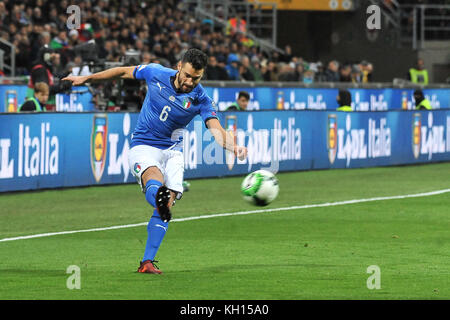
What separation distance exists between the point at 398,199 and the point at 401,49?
28.5 meters

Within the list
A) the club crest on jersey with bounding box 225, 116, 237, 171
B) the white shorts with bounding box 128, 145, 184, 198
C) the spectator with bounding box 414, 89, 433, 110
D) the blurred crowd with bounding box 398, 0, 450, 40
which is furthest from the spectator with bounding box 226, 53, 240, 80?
the white shorts with bounding box 128, 145, 184, 198

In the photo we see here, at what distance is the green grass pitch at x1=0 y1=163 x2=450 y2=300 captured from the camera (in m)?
10.3

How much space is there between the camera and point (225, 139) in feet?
36.3

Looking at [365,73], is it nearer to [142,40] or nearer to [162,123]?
[142,40]

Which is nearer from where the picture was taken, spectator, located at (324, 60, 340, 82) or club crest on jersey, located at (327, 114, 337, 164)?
club crest on jersey, located at (327, 114, 337, 164)

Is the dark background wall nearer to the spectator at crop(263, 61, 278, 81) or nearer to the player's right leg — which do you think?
the spectator at crop(263, 61, 278, 81)

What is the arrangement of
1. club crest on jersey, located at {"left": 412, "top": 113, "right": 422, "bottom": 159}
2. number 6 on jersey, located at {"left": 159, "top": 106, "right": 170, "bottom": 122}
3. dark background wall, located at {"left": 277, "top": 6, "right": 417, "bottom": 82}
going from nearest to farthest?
number 6 on jersey, located at {"left": 159, "top": 106, "right": 170, "bottom": 122} < club crest on jersey, located at {"left": 412, "top": 113, "right": 422, "bottom": 159} < dark background wall, located at {"left": 277, "top": 6, "right": 417, "bottom": 82}

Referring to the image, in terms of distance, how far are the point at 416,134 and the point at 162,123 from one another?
1707 cm

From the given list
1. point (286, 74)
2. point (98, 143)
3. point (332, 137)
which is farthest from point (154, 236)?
point (286, 74)

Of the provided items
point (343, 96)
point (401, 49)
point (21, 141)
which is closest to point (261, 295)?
point (21, 141)

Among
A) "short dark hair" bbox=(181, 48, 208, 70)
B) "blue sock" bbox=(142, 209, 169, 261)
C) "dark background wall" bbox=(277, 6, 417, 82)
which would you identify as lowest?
"blue sock" bbox=(142, 209, 169, 261)

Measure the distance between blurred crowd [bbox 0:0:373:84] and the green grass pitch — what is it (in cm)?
483

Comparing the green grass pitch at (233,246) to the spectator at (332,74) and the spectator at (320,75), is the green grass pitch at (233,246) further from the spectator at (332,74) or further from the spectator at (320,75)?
the spectator at (320,75)
